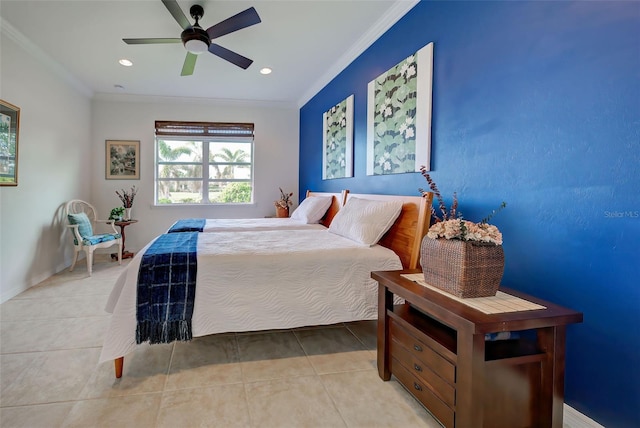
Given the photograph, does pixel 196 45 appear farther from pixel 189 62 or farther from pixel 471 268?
pixel 471 268

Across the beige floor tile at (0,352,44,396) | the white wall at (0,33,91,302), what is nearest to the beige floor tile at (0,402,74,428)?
the beige floor tile at (0,352,44,396)

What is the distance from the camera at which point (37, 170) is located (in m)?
3.83

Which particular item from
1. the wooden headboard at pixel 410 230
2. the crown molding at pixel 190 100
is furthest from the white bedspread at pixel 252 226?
the crown molding at pixel 190 100

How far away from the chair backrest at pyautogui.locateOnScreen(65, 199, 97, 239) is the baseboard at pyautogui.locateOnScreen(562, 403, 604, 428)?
5.02 meters

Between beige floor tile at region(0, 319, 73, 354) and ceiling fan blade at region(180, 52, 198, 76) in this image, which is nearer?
beige floor tile at region(0, 319, 73, 354)

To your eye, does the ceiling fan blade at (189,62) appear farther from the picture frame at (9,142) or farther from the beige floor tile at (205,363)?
the beige floor tile at (205,363)

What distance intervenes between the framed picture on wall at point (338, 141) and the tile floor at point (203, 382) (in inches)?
76.0

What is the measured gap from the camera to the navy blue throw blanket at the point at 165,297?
1.92 metres

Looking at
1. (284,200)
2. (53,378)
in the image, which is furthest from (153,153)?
(53,378)

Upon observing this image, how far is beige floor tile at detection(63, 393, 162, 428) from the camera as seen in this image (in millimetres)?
1546

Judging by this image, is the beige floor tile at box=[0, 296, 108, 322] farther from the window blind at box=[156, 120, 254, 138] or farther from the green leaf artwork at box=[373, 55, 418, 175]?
the window blind at box=[156, 120, 254, 138]

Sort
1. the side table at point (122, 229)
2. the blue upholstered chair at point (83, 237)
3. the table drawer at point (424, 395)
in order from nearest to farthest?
1. the table drawer at point (424, 395)
2. the blue upholstered chair at point (83, 237)
3. the side table at point (122, 229)

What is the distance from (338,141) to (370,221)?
5.86 ft

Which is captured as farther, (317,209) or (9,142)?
(317,209)
